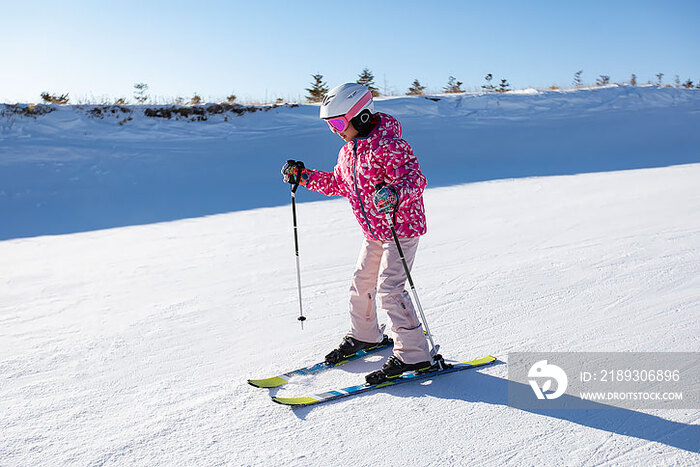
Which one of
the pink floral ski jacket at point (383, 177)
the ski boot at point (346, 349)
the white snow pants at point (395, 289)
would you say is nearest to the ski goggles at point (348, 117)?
the pink floral ski jacket at point (383, 177)

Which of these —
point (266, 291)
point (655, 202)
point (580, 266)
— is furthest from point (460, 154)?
point (266, 291)

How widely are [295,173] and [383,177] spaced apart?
67 cm

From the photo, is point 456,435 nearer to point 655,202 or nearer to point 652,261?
point 652,261

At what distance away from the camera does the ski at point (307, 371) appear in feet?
9.37

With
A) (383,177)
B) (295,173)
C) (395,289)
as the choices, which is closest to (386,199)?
(383,177)

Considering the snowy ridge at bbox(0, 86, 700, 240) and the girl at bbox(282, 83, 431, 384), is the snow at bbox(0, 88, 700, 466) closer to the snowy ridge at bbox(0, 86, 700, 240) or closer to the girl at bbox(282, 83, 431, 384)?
the snowy ridge at bbox(0, 86, 700, 240)

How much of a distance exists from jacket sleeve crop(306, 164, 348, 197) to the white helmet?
44 cm

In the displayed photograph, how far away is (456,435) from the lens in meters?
2.32

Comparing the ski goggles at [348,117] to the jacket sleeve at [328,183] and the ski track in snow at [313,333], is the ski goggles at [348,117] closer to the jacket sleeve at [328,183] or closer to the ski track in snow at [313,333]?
the jacket sleeve at [328,183]

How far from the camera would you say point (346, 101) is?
9.32ft

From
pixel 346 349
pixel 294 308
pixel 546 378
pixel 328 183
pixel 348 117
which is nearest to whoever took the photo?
pixel 546 378

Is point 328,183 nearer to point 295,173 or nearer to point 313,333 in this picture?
point 295,173

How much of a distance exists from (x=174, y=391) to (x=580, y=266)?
3270mm

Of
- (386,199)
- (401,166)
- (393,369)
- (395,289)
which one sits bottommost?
(393,369)
